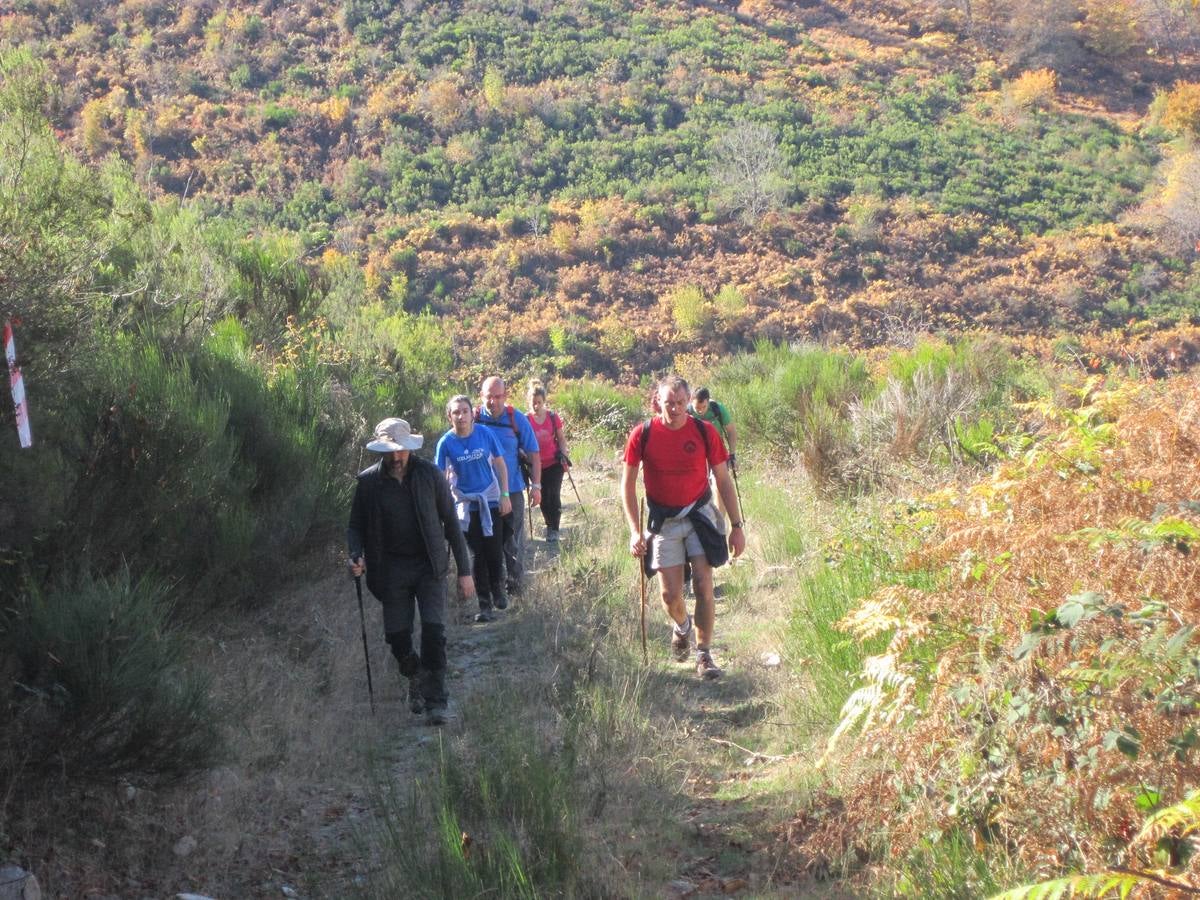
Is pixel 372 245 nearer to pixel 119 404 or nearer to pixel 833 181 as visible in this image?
pixel 833 181

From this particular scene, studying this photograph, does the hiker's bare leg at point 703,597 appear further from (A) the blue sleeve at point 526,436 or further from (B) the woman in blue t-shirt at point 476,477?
(A) the blue sleeve at point 526,436

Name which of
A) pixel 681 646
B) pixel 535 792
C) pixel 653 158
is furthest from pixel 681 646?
pixel 653 158

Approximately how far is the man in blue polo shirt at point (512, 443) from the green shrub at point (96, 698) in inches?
172

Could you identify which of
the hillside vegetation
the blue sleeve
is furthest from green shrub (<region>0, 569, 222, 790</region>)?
the blue sleeve

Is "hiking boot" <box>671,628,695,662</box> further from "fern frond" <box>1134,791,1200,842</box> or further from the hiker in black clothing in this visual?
"fern frond" <box>1134,791,1200,842</box>

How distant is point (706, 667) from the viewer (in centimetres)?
719

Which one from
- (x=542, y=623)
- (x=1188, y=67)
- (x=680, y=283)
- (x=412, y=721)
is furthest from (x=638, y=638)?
(x=1188, y=67)

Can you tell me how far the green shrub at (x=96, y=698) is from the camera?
486 centimetres

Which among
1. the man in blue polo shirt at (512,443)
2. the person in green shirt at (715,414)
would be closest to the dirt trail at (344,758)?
the man in blue polo shirt at (512,443)

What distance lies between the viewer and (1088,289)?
38562 mm

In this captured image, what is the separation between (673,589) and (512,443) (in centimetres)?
275

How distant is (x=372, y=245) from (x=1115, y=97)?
38533mm

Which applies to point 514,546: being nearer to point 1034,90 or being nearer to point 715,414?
point 715,414

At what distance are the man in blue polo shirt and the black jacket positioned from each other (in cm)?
229
